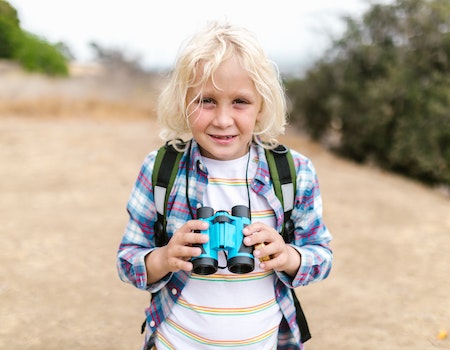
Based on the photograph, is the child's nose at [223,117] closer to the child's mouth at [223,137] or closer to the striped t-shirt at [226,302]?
the child's mouth at [223,137]

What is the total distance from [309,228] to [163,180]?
A: 61 centimetres

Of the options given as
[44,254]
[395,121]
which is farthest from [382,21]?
[44,254]

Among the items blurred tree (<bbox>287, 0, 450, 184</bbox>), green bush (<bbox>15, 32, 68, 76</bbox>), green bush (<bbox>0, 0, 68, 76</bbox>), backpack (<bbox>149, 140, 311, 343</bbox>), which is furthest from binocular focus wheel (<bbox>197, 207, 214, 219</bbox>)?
green bush (<bbox>15, 32, 68, 76</bbox>)

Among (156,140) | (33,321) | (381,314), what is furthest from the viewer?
(156,140)

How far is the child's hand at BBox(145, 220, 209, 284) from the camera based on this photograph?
169cm

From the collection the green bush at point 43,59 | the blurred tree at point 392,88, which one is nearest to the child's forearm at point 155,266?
the blurred tree at point 392,88

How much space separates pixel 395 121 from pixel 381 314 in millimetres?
7145

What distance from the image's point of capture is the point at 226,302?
6.39 ft

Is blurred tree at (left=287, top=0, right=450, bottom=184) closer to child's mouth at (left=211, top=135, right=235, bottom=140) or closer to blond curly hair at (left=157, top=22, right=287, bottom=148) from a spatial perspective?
blond curly hair at (left=157, top=22, right=287, bottom=148)

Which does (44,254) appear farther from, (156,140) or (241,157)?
(156,140)

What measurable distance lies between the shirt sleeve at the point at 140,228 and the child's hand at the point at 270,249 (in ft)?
1.46

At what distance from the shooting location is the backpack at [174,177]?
200 cm

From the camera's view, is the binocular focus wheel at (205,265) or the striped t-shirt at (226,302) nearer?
the binocular focus wheel at (205,265)

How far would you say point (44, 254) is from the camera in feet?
18.1
